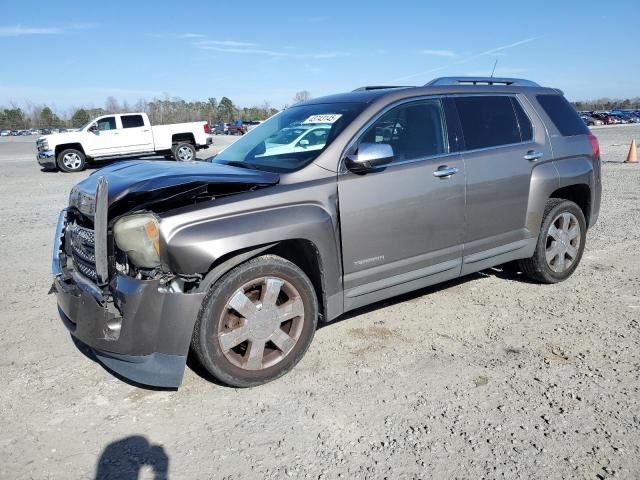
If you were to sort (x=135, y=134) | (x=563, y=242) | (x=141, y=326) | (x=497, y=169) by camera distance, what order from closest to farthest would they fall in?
(x=141, y=326), (x=497, y=169), (x=563, y=242), (x=135, y=134)

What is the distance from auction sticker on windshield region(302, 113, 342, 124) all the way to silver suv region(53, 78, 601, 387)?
2 cm

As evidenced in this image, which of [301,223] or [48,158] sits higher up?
[301,223]

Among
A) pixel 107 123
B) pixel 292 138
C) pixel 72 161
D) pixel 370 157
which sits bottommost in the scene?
pixel 72 161

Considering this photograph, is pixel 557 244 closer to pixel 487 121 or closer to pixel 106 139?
pixel 487 121

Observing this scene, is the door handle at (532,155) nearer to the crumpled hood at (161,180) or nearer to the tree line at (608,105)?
the crumpled hood at (161,180)

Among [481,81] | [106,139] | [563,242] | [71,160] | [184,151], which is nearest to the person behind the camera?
[481,81]

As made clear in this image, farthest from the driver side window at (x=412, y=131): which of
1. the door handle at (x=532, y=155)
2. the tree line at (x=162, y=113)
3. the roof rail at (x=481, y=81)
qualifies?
the tree line at (x=162, y=113)

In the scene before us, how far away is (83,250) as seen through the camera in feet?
10.9

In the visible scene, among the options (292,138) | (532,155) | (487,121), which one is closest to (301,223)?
(292,138)

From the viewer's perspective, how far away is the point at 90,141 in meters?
17.9

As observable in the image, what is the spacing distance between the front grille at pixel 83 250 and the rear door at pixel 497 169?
275 centimetres

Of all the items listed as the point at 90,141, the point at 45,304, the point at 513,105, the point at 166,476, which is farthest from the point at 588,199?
the point at 90,141

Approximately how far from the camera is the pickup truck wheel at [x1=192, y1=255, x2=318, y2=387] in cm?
300

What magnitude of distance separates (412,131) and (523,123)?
1361 mm
